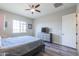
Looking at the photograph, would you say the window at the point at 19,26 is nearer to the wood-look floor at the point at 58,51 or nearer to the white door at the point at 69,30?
the wood-look floor at the point at 58,51

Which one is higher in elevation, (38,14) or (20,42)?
(38,14)

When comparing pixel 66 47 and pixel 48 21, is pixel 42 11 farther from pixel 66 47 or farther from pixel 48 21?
pixel 66 47

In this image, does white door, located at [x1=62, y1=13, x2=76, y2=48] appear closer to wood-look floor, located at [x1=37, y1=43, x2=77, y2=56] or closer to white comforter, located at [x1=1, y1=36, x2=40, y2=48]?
wood-look floor, located at [x1=37, y1=43, x2=77, y2=56]

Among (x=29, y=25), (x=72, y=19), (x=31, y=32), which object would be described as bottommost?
(x=31, y=32)

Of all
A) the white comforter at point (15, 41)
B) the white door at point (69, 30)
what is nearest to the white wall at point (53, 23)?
the white door at point (69, 30)

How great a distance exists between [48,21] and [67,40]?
0.63m

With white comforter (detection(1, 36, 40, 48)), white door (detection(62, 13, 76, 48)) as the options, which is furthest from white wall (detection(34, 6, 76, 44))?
white comforter (detection(1, 36, 40, 48))

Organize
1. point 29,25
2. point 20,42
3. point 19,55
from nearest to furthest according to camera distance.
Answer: point 19,55, point 20,42, point 29,25

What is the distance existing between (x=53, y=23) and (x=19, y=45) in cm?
94

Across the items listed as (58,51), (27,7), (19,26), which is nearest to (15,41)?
(19,26)

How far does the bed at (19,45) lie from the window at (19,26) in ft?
0.52

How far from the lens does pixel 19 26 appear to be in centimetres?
167

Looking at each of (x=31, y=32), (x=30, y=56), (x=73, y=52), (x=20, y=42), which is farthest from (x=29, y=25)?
(x=73, y=52)

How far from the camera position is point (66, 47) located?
166 cm
